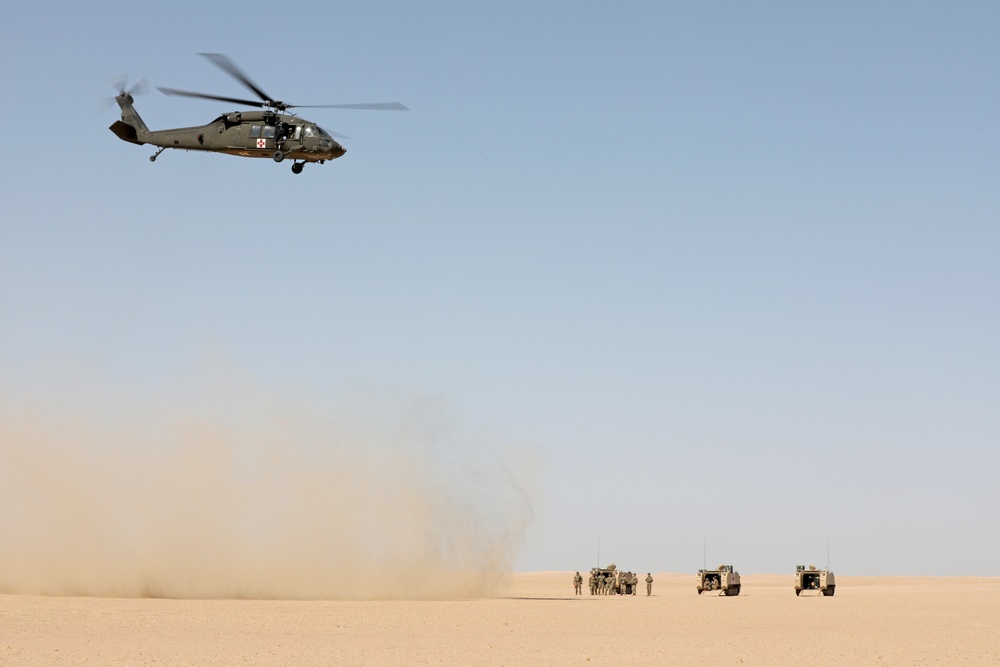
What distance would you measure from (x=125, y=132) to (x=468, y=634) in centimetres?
2346

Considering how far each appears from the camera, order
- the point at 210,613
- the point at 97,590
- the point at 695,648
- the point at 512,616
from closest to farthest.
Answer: the point at 695,648
the point at 210,613
the point at 512,616
the point at 97,590

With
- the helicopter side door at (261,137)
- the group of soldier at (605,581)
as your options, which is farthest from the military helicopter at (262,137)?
the group of soldier at (605,581)

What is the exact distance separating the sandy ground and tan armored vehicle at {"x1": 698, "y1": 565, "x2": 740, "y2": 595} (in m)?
17.5

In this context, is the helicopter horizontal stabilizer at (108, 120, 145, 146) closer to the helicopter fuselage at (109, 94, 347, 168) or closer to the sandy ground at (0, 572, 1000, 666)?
the helicopter fuselage at (109, 94, 347, 168)

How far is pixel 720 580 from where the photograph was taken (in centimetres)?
7050

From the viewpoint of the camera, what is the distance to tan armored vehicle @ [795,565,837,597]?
229 ft

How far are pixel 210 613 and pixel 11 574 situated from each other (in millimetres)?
15752

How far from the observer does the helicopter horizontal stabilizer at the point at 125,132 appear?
4534cm

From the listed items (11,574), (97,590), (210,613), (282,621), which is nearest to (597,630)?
(282,621)

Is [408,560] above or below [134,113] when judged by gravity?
below

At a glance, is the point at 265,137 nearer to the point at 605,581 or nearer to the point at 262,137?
the point at 262,137

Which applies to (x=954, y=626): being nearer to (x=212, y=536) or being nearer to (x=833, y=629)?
(x=833, y=629)

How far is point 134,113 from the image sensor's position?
151 feet

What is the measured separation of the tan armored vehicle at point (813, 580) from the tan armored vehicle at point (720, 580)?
11.6 feet
